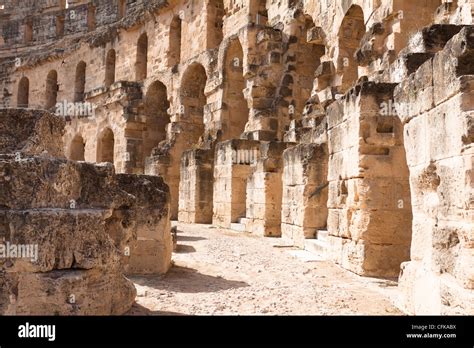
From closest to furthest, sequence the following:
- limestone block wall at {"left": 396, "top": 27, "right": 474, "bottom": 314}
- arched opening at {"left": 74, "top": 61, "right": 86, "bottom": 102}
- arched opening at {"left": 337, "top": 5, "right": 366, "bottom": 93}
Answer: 1. limestone block wall at {"left": 396, "top": 27, "right": 474, "bottom": 314}
2. arched opening at {"left": 337, "top": 5, "right": 366, "bottom": 93}
3. arched opening at {"left": 74, "top": 61, "right": 86, "bottom": 102}

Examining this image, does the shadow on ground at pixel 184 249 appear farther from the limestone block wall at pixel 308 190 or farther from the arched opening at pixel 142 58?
the arched opening at pixel 142 58

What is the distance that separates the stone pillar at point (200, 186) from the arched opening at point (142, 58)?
953 centimetres

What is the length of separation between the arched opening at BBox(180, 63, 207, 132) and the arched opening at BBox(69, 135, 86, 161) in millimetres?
7297

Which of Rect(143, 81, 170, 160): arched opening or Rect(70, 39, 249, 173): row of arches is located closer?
Rect(70, 39, 249, 173): row of arches

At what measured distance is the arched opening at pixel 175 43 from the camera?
20844 mm

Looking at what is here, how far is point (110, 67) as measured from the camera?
80.6 ft

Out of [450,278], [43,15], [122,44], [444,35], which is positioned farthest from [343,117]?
[43,15]

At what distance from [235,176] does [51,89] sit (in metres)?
18.8

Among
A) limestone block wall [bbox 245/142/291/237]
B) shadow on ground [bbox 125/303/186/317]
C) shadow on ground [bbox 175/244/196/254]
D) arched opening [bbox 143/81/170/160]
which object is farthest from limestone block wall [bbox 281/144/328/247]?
arched opening [bbox 143/81/170/160]

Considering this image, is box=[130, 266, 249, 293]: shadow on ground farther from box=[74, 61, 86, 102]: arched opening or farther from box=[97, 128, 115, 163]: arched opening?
box=[74, 61, 86, 102]: arched opening

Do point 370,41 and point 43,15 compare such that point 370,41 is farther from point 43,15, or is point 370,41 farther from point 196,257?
point 43,15

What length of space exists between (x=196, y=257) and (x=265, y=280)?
2.11 meters

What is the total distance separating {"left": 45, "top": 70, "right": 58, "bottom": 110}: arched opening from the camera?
27.2 metres

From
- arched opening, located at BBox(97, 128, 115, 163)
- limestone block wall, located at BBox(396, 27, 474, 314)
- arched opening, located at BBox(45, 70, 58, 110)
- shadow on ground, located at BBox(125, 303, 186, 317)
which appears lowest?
shadow on ground, located at BBox(125, 303, 186, 317)
